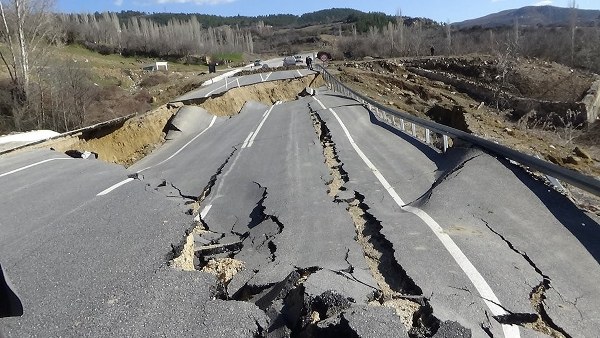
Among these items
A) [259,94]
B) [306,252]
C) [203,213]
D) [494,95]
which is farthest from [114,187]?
[494,95]

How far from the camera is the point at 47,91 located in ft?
112

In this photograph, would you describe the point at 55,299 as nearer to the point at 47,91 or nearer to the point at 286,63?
the point at 47,91

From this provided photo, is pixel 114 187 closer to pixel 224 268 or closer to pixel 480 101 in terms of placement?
pixel 224 268

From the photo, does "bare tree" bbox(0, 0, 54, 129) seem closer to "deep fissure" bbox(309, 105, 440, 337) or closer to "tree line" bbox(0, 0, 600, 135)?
"tree line" bbox(0, 0, 600, 135)

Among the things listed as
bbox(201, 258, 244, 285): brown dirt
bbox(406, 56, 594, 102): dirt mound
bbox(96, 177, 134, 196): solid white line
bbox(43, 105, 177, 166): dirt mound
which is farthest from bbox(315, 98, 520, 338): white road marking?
bbox(406, 56, 594, 102): dirt mound

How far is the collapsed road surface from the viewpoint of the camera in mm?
4383

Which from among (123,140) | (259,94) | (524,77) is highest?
(123,140)

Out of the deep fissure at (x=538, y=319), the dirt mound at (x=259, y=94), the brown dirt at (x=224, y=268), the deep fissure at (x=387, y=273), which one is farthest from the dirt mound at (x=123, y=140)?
the deep fissure at (x=538, y=319)

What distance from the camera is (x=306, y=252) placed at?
6.24 meters

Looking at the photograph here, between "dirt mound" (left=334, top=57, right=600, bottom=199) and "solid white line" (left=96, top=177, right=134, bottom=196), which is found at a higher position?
"solid white line" (left=96, top=177, right=134, bottom=196)

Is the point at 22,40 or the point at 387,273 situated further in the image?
the point at 22,40

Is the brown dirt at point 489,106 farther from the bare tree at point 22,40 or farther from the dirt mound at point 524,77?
the bare tree at point 22,40

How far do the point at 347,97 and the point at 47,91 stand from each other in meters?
19.9

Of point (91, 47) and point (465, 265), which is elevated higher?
point (91, 47)
